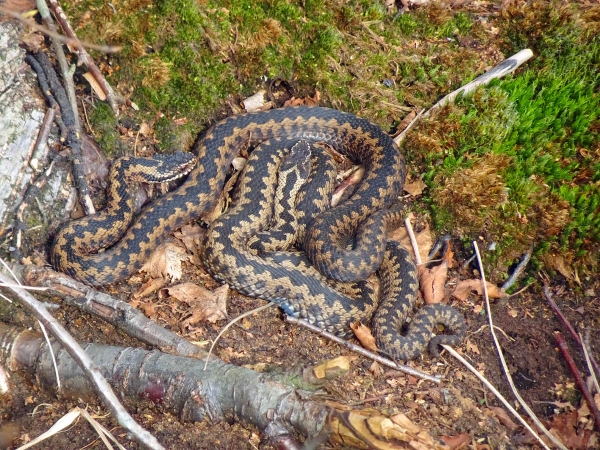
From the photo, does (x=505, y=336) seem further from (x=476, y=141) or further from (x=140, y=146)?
(x=140, y=146)

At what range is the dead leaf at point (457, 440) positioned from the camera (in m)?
3.54

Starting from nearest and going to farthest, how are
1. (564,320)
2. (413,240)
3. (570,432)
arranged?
1. (570,432)
2. (564,320)
3. (413,240)

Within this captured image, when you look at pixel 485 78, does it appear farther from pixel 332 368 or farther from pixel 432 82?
pixel 332 368

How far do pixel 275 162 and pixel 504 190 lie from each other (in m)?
2.52

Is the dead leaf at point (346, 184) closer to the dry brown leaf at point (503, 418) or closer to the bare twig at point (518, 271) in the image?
the bare twig at point (518, 271)

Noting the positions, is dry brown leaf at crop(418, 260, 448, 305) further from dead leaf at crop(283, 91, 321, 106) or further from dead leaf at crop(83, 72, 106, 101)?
dead leaf at crop(83, 72, 106, 101)

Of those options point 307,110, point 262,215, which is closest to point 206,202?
point 262,215

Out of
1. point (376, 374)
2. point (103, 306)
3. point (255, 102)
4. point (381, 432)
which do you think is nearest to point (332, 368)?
point (381, 432)

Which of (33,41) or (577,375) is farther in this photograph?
(33,41)

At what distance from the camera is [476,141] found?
5.48 metres

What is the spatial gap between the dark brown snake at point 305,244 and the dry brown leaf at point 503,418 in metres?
0.67

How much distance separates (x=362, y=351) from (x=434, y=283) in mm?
1100

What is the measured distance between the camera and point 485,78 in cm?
577

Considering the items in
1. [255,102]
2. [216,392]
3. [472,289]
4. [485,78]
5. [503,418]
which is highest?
[255,102]
